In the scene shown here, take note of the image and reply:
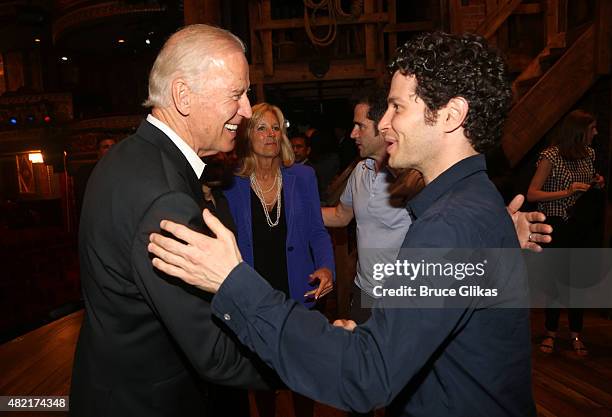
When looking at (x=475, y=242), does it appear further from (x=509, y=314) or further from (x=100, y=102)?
(x=100, y=102)

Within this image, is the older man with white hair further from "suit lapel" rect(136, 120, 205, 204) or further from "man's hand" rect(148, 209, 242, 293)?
"man's hand" rect(148, 209, 242, 293)

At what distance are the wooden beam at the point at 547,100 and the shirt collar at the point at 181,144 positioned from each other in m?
4.30

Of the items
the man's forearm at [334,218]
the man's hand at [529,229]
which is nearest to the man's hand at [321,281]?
the man's forearm at [334,218]

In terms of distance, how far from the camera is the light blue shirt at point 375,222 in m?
2.65

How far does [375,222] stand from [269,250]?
689 millimetres

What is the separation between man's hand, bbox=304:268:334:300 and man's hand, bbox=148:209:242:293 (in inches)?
71.3

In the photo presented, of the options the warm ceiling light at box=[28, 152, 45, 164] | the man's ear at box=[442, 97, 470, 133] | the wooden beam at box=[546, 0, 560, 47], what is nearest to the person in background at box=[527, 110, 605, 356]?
the wooden beam at box=[546, 0, 560, 47]

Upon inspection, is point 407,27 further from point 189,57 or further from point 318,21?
point 189,57

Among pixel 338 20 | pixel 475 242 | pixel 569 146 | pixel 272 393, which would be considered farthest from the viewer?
pixel 338 20

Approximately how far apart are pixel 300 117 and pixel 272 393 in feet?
44.5

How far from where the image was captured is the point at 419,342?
97 cm

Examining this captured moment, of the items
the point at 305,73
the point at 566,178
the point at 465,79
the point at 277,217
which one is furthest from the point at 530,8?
the point at 465,79

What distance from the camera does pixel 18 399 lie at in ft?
12.0

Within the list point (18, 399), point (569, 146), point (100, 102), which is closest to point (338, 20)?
point (569, 146)
